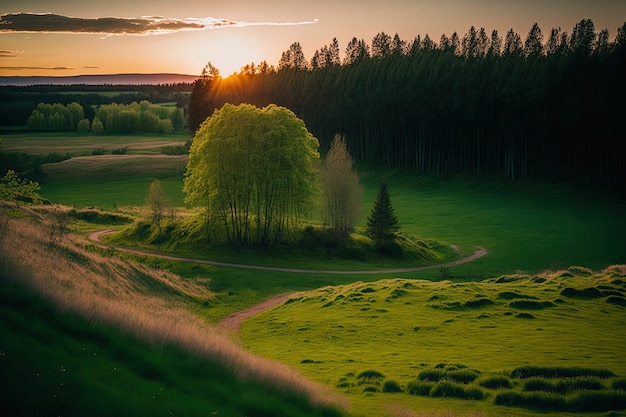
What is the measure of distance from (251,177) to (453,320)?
39.2m

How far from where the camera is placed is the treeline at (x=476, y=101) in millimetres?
97375

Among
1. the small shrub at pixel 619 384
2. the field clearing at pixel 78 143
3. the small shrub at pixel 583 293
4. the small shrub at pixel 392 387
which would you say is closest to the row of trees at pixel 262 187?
the small shrub at pixel 583 293

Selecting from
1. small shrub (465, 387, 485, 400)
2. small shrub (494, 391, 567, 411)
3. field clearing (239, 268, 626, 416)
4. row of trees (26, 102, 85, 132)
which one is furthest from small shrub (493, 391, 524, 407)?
row of trees (26, 102, 85, 132)

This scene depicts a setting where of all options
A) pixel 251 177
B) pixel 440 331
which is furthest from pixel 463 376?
pixel 251 177

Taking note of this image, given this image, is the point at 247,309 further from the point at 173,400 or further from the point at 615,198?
the point at 615,198

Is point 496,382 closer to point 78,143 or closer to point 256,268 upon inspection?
point 256,268

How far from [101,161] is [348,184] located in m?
89.1

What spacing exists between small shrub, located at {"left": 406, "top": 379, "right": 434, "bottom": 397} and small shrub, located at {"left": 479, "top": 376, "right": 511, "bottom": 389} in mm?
1996

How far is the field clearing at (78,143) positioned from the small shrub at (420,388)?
431 feet

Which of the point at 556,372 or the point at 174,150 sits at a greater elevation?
the point at 174,150

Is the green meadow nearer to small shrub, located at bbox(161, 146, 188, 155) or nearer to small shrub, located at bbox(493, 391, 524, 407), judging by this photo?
small shrub, located at bbox(493, 391, 524, 407)

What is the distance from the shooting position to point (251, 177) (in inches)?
2657

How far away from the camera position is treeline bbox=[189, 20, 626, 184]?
97.4 metres

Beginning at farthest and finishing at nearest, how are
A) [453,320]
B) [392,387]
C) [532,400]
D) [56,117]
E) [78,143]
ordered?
[56,117], [78,143], [453,320], [392,387], [532,400]
